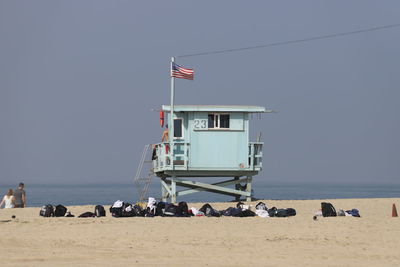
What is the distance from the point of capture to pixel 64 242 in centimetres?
2194

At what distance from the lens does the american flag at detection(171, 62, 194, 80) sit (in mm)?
37156

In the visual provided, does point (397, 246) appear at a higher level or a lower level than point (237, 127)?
lower

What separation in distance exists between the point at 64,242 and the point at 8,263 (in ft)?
13.0

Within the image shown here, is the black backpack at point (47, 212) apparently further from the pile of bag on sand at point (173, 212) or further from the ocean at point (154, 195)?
the ocean at point (154, 195)

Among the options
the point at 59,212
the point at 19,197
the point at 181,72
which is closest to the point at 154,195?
the point at 181,72

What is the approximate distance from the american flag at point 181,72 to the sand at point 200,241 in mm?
10067

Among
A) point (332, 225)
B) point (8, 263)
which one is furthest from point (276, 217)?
point (8, 263)

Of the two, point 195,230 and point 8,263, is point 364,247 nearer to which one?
point 195,230

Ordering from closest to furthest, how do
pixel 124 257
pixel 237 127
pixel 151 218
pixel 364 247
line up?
pixel 124 257 → pixel 364 247 → pixel 151 218 → pixel 237 127

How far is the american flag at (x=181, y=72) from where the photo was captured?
37156mm

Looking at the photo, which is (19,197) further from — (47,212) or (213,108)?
(213,108)

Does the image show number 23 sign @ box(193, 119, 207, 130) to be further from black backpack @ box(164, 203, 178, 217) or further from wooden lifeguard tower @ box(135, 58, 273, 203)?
black backpack @ box(164, 203, 178, 217)

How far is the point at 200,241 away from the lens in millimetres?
22266

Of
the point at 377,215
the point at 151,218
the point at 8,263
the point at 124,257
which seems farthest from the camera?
the point at 377,215
